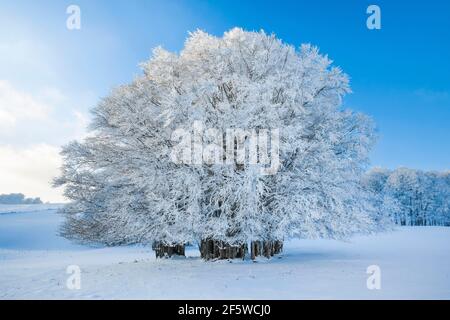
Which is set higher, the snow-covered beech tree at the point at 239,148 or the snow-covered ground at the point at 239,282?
the snow-covered beech tree at the point at 239,148

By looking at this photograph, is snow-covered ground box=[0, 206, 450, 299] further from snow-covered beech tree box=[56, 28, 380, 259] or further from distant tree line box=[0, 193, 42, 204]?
distant tree line box=[0, 193, 42, 204]

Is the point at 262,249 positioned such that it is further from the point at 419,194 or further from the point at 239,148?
the point at 419,194

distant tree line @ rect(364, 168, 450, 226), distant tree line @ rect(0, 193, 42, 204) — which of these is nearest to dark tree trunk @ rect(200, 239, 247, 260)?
distant tree line @ rect(364, 168, 450, 226)

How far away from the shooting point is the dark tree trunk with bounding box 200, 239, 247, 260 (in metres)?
19.6

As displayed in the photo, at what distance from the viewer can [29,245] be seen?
42.0m

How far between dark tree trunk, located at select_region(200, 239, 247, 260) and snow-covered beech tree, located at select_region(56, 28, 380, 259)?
0.18 ft

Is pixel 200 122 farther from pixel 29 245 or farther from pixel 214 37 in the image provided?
pixel 29 245

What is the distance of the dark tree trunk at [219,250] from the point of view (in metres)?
19.6

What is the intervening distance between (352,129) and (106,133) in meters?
13.9

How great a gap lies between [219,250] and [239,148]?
220 inches

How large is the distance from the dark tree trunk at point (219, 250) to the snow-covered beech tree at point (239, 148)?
0.05m

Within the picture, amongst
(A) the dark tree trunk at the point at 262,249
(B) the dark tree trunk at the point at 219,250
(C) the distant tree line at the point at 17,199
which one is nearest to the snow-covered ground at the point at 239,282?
(A) the dark tree trunk at the point at 262,249

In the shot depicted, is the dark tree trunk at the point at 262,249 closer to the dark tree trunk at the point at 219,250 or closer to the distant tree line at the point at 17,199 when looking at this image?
the dark tree trunk at the point at 219,250
